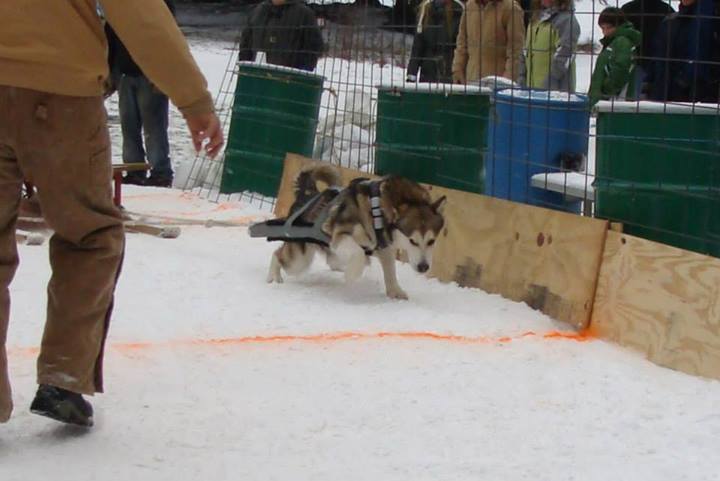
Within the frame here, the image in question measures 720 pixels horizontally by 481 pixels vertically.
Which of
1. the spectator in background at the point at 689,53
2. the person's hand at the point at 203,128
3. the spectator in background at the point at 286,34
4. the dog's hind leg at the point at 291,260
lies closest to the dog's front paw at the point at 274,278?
the dog's hind leg at the point at 291,260

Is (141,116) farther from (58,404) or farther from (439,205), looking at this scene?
(58,404)

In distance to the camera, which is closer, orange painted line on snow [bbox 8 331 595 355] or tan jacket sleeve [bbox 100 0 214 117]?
tan jacket sleeve [bbox 100 0 214 117]

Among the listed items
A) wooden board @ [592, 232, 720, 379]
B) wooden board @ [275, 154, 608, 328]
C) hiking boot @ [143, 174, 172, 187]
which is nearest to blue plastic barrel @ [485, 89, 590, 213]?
wooden board @ [275, 154, 608, 328]

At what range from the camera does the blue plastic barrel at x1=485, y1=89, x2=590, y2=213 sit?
673cm

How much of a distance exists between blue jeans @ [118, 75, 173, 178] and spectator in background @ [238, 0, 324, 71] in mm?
978

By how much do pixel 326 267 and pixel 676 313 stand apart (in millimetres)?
2866

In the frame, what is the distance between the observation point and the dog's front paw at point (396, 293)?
20.6 feet

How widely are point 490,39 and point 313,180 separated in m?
2.80

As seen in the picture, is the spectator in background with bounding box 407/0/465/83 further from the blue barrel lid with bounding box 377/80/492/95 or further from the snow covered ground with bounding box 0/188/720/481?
the snow covered ground with bounding box 0/188/720/481

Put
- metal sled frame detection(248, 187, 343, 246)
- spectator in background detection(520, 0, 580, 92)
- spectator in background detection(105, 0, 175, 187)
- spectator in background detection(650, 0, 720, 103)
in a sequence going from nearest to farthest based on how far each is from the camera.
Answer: metal sled frame detection(248, 187, 343, 246)
spectator in background detection(650, 0, 720, 103)
spectator in background detection(520, 0, 580, 92)
spectator in background detection(105, 0, 175, 187)

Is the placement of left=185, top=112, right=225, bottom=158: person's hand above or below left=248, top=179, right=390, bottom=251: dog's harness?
above

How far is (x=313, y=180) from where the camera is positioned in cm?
718

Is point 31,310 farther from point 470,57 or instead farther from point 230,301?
point 470,57

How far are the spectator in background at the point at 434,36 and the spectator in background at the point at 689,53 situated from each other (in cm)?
194
